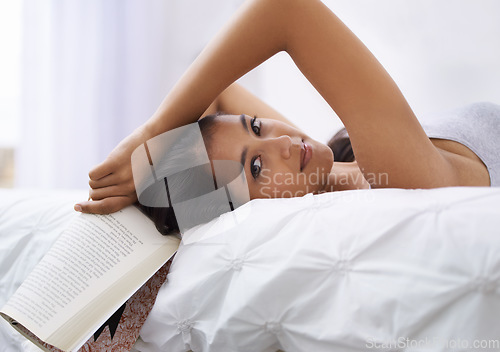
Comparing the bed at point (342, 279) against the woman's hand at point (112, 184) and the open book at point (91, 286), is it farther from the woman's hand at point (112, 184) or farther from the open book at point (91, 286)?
the woman's hand at point (112, 184)

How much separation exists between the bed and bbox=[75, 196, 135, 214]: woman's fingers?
0.55ft

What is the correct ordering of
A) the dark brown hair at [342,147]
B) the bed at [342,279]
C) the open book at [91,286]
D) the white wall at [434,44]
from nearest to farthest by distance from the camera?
1. the bed at [342,279]
2. the open book at [91,286]
3. the dark brown hair at [342,147]
4. the white wall at [434,44]

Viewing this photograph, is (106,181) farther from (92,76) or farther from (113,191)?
(92,76)

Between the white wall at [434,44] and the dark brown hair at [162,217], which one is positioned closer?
the dark brown hair at [162,217]

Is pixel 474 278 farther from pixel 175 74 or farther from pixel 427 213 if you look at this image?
pixel 175 74

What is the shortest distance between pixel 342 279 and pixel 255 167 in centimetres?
38

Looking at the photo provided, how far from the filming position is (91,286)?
0.63 meters

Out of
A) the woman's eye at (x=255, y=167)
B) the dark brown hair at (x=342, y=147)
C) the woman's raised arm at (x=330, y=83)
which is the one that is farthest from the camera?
the dark brown hair at (x=342, y=147)

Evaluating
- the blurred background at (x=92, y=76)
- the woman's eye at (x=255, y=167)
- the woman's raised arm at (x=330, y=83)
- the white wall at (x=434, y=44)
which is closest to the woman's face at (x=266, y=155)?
the woman's eye at (x=255, y=167)

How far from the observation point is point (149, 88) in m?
2.09

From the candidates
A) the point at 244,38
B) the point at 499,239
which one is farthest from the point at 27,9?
the point at 499,239

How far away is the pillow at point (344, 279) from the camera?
18.8 inches

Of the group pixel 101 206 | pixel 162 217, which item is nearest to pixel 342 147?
pixel 162 217

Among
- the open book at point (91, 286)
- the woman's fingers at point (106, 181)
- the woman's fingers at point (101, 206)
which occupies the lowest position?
the open book at point (91, 286)
